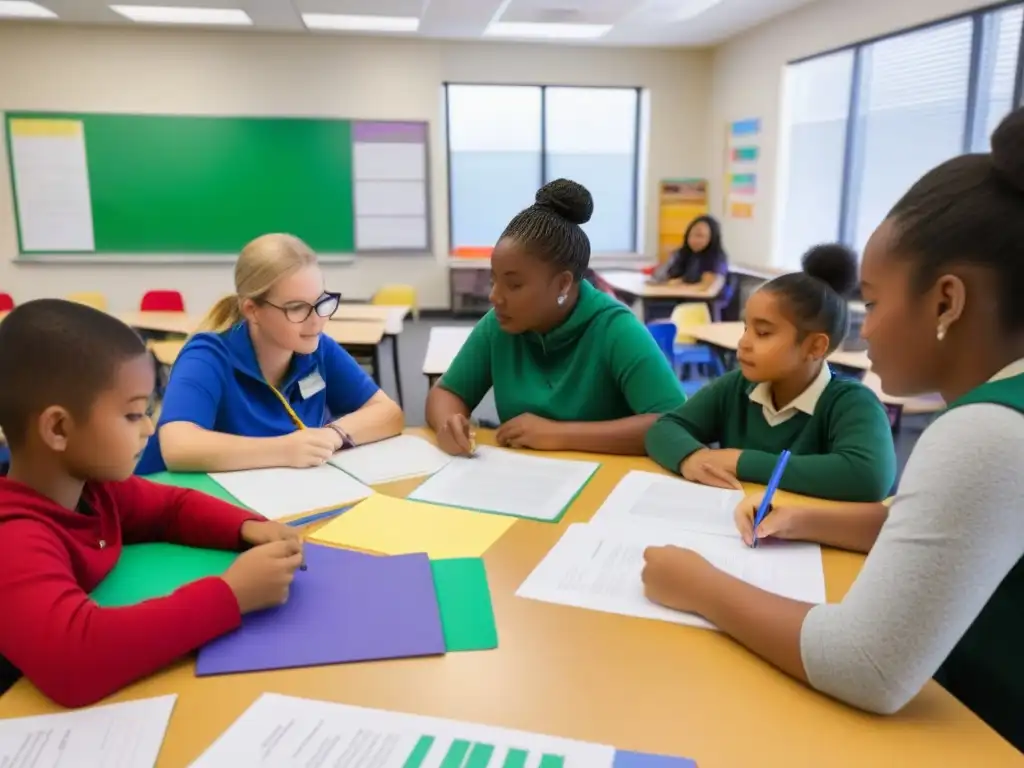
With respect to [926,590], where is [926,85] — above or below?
above

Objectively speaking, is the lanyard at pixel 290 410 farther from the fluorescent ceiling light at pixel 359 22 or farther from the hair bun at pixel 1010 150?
the fluorescent ceiling light at pixel 359 22

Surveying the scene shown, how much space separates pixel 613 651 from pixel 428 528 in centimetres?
45

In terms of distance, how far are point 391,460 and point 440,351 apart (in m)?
1.99

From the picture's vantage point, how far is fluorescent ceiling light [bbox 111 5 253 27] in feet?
21.2

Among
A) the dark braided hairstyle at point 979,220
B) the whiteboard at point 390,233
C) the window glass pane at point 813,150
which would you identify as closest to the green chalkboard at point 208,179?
the whiteboard at point 390,233

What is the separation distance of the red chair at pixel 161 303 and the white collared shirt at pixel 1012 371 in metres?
5.55

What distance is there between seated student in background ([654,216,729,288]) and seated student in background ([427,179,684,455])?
458cm

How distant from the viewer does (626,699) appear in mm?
822

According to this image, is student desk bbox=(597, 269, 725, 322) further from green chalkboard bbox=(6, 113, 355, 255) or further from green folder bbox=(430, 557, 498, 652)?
green folder bbox=(430, 557, 498, 652)

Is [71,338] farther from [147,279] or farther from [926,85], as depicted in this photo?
[147,279]

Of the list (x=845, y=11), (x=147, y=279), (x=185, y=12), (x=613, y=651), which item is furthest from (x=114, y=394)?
(x=147, y=279)

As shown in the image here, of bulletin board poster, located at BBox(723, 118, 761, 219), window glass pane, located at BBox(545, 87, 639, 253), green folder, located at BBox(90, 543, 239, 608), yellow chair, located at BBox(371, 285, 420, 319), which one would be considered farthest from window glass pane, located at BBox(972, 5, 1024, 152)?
green folder, located at BBox(90, 543, 239, 608)

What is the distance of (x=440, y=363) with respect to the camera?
3.32 m

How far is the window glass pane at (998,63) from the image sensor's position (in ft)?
14.1
